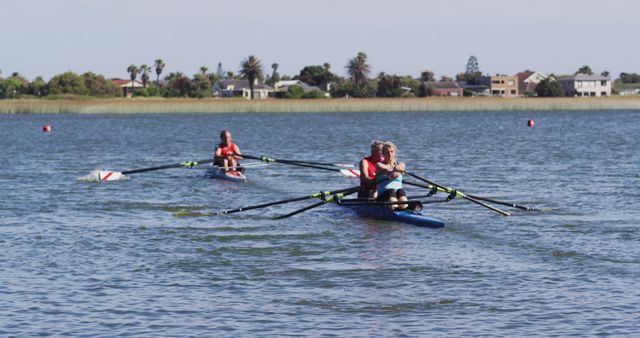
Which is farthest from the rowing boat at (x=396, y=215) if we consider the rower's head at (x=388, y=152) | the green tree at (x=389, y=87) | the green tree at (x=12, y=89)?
the green tree at (x=389, y=87)

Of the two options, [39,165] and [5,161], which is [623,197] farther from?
[5,161]

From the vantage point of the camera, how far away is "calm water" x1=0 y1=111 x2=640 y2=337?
13.7 meters

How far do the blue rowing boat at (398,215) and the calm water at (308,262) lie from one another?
178 mm

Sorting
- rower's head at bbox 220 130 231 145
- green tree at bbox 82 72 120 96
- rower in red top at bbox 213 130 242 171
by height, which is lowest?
rower in red top at bbox 213 130 242 171

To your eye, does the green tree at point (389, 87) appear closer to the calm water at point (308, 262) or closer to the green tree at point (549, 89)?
the green tree at point (549, 89)

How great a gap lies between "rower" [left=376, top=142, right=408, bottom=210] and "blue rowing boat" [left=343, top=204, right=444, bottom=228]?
19cm

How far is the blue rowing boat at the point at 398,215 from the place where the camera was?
70.3 feet

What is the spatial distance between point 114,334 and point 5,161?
3583cm

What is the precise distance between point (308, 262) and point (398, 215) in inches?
170

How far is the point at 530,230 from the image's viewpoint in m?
21.5

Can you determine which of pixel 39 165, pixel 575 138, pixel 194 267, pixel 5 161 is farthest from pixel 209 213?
pixel 575 138

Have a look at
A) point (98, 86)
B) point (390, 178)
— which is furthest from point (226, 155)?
point (98, 86)

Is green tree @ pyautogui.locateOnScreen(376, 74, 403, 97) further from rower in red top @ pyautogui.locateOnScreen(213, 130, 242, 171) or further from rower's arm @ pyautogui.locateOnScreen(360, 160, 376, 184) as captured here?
rower's arm @ pyautogui.locateOnScreen(360, 160, 376, 184)

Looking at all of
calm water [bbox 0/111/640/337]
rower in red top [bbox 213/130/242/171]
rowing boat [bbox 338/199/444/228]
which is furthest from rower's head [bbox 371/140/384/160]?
rower in red top [bbox 213/130/242/171]
